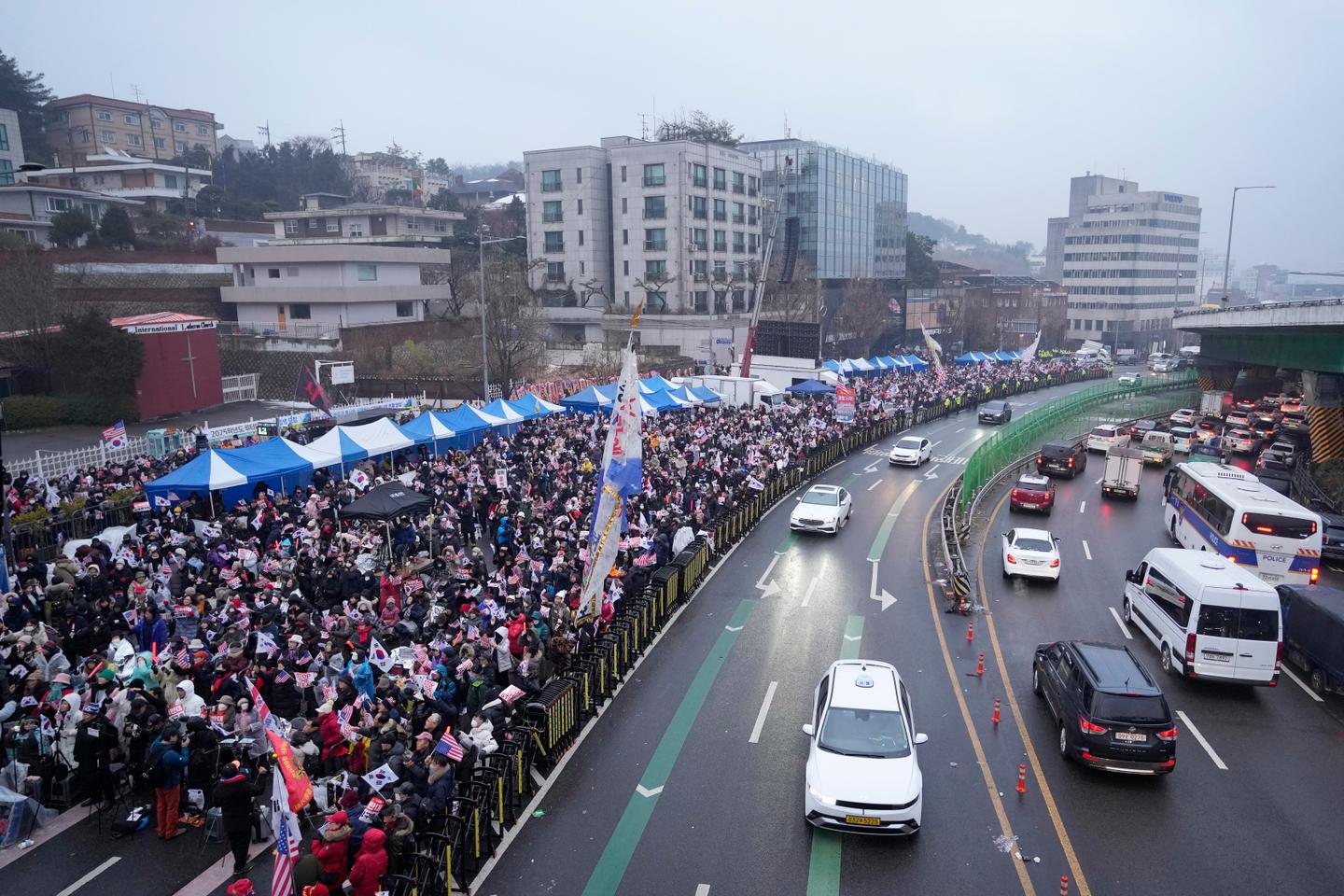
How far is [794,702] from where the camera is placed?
14.9 metres

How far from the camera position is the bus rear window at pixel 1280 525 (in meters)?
20.3

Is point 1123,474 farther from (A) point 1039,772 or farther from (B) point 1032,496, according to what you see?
(A) point 1039,772

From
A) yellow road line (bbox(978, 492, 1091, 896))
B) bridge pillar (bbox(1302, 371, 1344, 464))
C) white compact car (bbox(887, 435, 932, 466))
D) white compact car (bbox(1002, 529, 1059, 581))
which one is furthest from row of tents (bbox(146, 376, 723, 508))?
bridge pillar (bbox(1302, 371, 1344, 464))

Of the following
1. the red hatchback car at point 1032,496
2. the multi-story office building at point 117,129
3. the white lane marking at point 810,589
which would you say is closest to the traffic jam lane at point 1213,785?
the white lane marking at point 810,589

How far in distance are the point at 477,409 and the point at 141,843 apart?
2301 cm

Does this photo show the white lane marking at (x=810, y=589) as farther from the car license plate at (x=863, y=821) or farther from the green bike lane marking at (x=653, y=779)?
the car license plate at (x=863, y=821)

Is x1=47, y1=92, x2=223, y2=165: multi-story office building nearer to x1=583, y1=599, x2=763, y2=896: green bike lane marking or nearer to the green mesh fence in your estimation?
the green mesh fence

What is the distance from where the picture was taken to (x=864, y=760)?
11133mm

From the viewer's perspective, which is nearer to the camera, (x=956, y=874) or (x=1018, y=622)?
(x=956, y=874)

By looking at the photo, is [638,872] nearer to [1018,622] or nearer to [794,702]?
[794,702]

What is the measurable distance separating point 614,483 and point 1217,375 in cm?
6622

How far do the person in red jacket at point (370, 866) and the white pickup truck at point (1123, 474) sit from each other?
3122 cm

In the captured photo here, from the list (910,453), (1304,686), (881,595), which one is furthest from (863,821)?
(910,453)

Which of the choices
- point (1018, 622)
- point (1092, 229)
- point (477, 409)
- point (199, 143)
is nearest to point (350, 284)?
point (477, 409)
